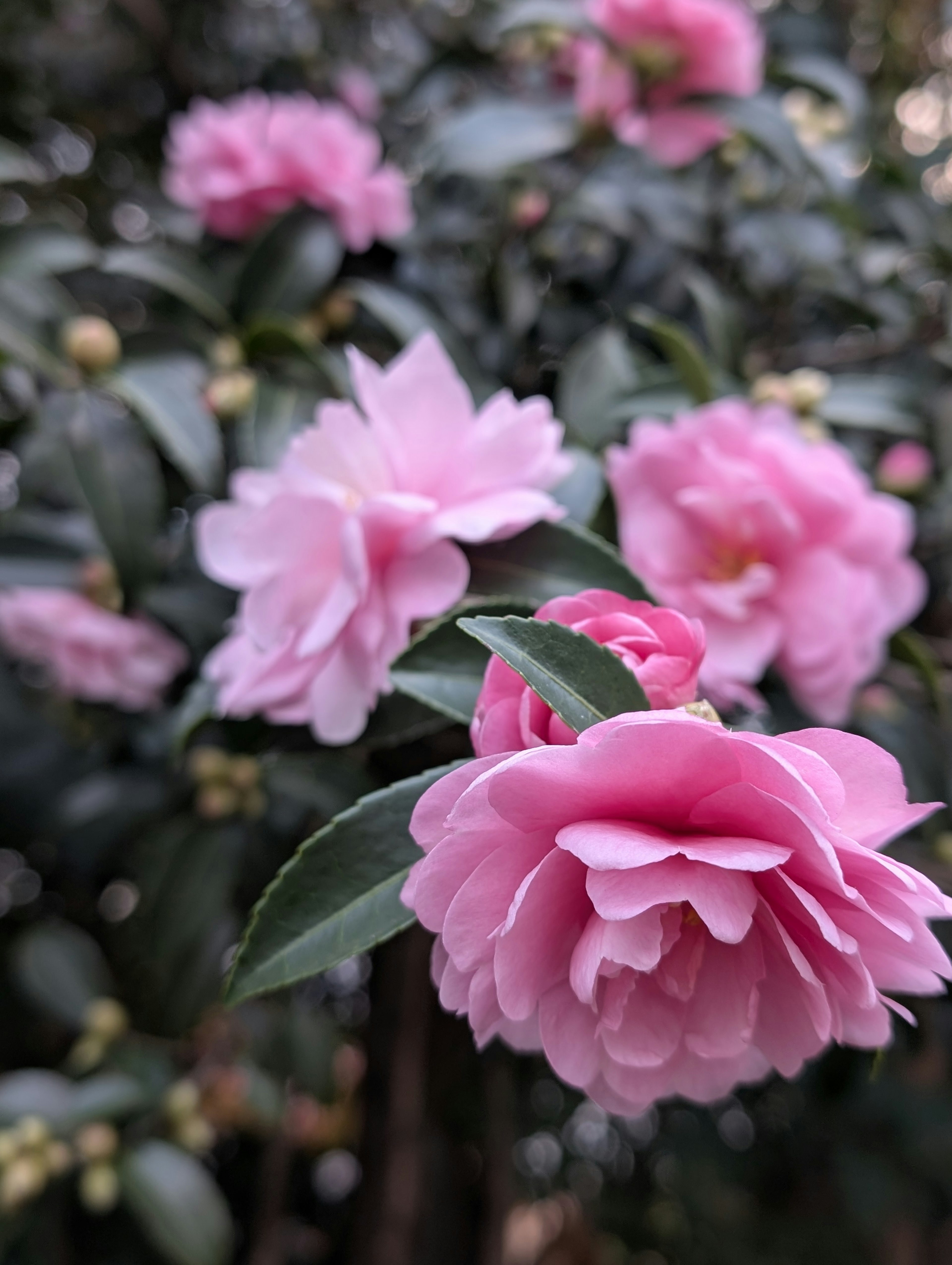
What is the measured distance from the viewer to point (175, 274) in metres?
0.71

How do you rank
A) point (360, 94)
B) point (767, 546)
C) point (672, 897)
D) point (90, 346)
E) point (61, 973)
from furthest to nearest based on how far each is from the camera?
1. point (360, 94)
2. point (61, 973)
3. point (90, 346)
4. point (767, 546)
5. point (672, 897)

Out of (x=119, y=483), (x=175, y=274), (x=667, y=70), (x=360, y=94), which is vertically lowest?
(x=119, y=483)

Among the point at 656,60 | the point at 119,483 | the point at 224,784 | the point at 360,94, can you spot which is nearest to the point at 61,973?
the point at 224,784

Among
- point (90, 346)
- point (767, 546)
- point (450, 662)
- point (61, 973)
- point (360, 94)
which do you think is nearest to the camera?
point (450, 662)

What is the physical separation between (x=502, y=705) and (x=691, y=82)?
738 mm

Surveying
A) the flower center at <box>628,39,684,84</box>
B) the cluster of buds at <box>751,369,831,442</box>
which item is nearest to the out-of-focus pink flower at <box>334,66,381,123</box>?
the flower center at <box>628,39,684,84</box>

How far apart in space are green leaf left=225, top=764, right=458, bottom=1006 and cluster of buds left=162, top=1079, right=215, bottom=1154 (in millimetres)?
694

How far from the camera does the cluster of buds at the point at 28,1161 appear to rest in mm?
754

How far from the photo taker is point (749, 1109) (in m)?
1.44

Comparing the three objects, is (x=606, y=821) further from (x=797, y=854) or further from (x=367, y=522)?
(x=367, y=522)

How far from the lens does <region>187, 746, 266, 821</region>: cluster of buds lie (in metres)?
0.78

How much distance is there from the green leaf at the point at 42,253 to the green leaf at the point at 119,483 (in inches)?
4.8

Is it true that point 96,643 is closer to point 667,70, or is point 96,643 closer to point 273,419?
point 273,419

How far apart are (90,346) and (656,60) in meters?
0.55
